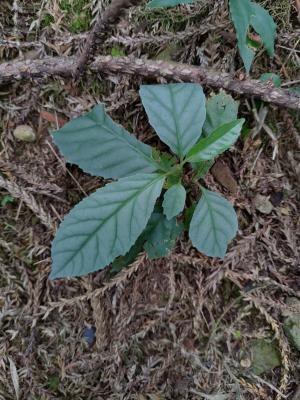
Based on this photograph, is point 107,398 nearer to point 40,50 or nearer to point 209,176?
point 209,176

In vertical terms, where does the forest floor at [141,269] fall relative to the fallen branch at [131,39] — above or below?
below

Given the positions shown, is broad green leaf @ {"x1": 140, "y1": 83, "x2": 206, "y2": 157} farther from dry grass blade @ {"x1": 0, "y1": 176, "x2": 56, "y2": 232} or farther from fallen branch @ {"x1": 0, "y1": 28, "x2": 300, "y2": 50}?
dry grass blade @ {"x1": 0, "y1": 176, "x2": 56, "y2": 232}

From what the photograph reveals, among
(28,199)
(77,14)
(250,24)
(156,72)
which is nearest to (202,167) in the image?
(156,72)

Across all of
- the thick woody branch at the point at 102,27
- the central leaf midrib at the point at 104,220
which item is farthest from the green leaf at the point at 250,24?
the central leaf midrib at the point at 104,220

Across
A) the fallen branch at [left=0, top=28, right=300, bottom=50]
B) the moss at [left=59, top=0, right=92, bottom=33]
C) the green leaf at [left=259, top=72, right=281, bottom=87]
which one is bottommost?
the green leaf at [left=259, top=72, right=281, bottom=87]

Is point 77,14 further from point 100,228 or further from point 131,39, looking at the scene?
point 100,228

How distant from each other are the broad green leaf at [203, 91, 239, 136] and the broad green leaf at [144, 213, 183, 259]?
14.0 inches

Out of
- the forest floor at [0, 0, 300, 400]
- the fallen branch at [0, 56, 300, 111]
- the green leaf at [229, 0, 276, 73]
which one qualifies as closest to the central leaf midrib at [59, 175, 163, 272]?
the forest floor at [0, 0, 300, 400]

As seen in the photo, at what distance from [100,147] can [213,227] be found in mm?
474

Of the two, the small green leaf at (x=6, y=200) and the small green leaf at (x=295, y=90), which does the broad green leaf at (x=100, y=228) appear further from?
the small green leaf at (x=295, y=90)

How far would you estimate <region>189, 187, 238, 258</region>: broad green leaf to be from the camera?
1.52 m

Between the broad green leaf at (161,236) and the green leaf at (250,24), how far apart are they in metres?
0.61

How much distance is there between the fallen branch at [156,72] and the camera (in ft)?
5.44

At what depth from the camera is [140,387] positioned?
1687mm
